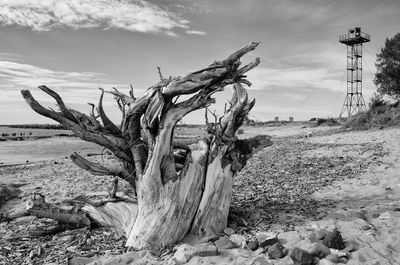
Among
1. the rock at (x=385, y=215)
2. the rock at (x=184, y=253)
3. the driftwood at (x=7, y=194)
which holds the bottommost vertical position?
the driftwood at (x=7, y=194)

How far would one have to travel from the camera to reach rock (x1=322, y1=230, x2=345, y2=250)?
4801 millimetres

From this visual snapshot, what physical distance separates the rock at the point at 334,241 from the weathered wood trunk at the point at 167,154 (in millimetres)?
1763

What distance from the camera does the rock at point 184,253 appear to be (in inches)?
190

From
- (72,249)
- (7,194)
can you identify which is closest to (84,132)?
(72,249)

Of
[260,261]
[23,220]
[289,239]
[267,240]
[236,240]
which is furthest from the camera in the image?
[23,220]

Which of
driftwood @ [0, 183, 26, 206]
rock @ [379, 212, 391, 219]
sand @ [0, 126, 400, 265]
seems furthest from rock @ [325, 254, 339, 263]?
driftwood @ [0, 183, 26, 206]

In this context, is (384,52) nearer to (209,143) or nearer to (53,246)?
(209,143)

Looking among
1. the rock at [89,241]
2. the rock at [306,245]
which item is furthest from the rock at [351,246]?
the rock at [89,241]

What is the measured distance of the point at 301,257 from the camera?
4488 millimetres

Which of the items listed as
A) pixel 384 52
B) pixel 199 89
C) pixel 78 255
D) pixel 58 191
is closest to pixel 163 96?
pixel 199 89

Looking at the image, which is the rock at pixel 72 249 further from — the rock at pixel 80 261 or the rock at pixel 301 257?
the rock at pixel 301 257

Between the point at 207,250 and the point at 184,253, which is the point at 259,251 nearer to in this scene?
the point at 207,250

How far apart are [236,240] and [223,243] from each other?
0.31 metres

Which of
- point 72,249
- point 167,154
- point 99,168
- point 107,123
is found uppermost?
point 107,123
